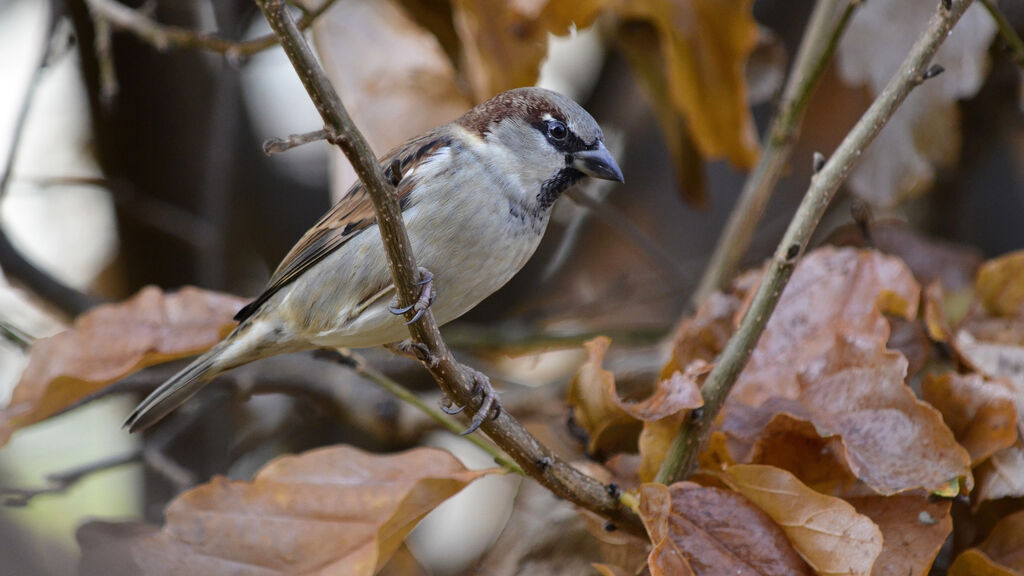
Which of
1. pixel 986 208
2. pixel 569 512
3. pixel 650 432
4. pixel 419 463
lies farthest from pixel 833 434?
pixel 986 208

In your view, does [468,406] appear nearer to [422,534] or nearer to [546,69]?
[422,534]

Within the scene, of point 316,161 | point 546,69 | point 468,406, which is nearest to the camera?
point 468,406

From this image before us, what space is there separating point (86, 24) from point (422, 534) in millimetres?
2368

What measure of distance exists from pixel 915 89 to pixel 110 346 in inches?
85.9

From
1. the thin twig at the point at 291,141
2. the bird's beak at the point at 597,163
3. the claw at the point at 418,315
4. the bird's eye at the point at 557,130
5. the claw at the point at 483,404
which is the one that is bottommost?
the claw at the point at 483,404

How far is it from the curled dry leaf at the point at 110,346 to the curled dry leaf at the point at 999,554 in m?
1.59

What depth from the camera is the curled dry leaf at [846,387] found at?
71.1 inches

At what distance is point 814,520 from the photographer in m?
1.71

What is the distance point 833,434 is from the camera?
5.98 feet

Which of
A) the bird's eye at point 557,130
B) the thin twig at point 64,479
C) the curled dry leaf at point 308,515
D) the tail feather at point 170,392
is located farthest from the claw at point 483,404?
the thin twig at point 64,479

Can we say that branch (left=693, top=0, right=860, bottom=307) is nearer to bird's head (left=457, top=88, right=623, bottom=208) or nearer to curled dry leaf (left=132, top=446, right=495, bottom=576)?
bird's head (left=457, top=88, right=623, bottom=208)

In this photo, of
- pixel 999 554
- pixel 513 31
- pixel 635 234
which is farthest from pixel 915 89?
pixel 999 554

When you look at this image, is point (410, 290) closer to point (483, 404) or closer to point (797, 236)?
point (483, 404)

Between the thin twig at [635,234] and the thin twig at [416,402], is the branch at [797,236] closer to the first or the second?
the thin twig at [416,402]
